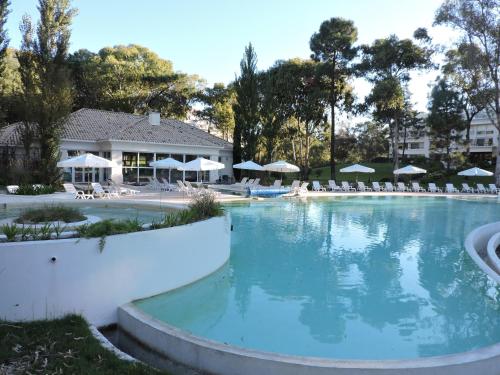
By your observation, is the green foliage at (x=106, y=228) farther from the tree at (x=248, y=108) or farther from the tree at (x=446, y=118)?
the tree at (x=446, y=118)

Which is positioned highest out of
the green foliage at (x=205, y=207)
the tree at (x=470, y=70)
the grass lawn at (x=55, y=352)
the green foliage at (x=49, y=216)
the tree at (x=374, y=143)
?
the tree at (x=470, y=70)

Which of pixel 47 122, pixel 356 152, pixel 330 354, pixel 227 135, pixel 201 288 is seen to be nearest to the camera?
pixel 330 354

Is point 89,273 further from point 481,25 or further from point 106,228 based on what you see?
point 481,25

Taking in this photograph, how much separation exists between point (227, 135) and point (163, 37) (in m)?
20.3

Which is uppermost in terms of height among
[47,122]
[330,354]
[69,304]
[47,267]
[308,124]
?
[308,124]

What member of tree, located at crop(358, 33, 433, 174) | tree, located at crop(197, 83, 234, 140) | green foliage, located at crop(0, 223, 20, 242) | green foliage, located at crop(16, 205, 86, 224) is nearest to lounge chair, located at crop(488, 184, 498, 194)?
tree, located at crop(358, 33, 433, 174)

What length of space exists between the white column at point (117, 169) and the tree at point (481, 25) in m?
25.2

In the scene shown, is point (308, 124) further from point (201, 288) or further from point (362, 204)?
point (201, 288)

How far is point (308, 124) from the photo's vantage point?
123 ft

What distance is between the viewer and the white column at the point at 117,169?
84.5 ft

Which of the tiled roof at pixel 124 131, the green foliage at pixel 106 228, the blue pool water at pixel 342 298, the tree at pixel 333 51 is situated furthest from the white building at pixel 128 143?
the green foliage at pixel 106 228

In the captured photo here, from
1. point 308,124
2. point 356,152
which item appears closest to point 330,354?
point 308,124

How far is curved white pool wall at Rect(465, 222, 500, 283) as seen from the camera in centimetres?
828

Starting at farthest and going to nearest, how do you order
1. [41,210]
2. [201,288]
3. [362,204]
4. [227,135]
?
[227,135]
[362,204]
[41,210]
[201,288]
